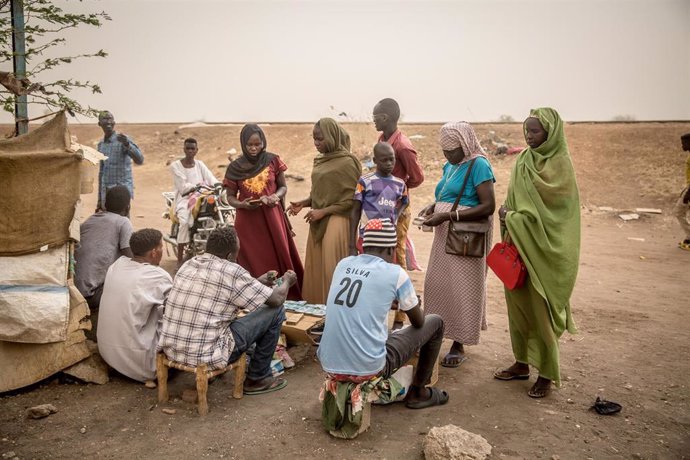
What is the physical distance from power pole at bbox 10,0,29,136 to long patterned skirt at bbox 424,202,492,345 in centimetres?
343

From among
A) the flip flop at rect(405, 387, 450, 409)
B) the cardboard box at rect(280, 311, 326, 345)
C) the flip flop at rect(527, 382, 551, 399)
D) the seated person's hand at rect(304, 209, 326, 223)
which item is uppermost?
the seated person's hand at rect(304, 209, 326, 223)

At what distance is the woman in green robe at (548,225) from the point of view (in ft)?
13.3

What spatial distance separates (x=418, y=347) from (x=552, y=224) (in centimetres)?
134

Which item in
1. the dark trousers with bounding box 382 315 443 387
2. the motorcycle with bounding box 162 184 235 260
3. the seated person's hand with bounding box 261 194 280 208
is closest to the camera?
the dark trousers with bounding box 382 315 443 387

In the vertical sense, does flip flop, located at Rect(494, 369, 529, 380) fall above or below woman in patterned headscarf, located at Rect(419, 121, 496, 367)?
below

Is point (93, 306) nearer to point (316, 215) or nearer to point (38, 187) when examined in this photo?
point (38, 187)

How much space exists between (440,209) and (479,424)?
1.70m

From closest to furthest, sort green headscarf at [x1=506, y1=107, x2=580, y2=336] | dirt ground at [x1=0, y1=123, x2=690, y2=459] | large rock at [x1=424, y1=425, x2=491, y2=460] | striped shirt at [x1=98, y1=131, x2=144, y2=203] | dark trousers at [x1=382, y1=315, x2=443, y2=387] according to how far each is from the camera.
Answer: large rock at [x1=424, y1=425, x2=491, y2=460] < dirt ground at [x1=0, y1=123, x2=690, y2=459] < dark trousers at [x1=382, y1=315, x2=443, y2=387] < green headscarf at [x1=506, y1=107, x2=580, y2=336] < striped shirt at [x1=98, y1=131, x2=144, y2=203]

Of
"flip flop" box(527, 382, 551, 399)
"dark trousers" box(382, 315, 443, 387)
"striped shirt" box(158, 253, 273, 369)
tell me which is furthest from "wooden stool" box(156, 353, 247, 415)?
"flip flop" box(527, 382, 551, 399)

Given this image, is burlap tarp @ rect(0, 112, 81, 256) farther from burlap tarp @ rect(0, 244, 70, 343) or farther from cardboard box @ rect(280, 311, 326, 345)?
cardboard box @ rect(280, 311, 326, 345)

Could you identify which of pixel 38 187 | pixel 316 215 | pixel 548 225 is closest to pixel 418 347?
pixel 548 225

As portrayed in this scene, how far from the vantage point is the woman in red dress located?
→ 552cm

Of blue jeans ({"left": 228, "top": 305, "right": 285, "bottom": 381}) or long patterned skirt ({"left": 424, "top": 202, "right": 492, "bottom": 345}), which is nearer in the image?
blue jeans ({"left": 228, "top": 305, "right": 285, "bottom": 381})

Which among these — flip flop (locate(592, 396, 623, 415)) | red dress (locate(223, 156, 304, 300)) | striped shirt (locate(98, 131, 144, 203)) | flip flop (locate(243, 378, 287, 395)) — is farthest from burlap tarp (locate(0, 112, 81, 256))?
flip flop (locate(592, 396, 623, 415))
